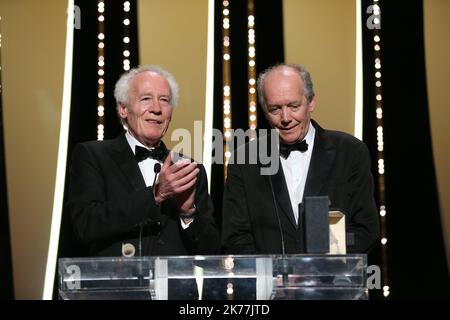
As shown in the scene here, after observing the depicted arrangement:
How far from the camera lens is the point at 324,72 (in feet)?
13.8

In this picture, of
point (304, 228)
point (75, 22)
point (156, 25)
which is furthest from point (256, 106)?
point (304, 228)

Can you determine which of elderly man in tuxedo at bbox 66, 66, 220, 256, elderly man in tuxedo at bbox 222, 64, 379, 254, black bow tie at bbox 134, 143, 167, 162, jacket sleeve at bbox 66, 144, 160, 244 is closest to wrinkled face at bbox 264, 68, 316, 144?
elderly man in tuxedo at bbox 222, 64, 379, 254

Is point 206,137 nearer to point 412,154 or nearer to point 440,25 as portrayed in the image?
point 412,154

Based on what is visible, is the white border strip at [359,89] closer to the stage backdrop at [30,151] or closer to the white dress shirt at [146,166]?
the white dress shirt at [146,166]

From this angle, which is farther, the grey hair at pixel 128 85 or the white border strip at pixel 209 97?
the white border strip at pixel 209 97

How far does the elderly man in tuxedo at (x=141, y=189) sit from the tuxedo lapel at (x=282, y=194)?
0.27m

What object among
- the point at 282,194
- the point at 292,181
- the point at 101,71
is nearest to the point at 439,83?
the point at 292,181

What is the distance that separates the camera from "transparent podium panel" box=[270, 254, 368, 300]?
93.4 inches

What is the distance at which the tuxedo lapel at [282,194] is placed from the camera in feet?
10.6

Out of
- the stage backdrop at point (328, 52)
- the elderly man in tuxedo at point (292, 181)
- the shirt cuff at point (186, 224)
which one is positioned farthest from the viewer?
the stage backdrop at point (328, 52)

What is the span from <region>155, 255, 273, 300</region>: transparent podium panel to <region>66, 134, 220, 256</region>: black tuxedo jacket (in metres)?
0.58

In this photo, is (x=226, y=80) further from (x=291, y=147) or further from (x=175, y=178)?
(x=175, y=178)

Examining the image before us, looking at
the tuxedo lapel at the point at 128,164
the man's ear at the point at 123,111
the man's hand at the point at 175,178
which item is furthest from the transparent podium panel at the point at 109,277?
the man's ear at the point at 123,111

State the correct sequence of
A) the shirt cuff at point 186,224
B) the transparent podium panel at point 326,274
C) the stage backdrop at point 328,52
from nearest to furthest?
the transparent podium panel at point 326,274
the shirt cuff at point 186,224
the stage backdrop at point 328,52
